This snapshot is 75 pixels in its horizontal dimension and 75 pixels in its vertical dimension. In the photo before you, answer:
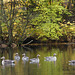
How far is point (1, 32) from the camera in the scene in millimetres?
52969

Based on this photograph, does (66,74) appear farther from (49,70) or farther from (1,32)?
(1,32)

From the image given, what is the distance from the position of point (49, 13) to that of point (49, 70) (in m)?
32.9

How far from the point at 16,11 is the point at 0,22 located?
3751 mm

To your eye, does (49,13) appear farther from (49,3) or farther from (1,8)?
(1,8)

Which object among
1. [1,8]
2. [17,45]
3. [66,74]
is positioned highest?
[1,8]

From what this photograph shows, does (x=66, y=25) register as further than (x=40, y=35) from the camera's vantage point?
Yes

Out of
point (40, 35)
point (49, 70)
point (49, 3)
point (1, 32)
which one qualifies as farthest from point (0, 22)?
point (49, 70)

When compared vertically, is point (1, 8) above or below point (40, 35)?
above

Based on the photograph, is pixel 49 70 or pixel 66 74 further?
pixel 49 70

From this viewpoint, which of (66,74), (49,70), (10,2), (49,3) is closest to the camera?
(66,74)

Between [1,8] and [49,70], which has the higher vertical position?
[1,8]

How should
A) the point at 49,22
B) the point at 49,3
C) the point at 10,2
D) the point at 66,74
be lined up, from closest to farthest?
the point at 66,74
the point at 10,2
the point at 49,22
the point at 49,3

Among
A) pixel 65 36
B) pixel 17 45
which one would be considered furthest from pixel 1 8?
pixel 65 36

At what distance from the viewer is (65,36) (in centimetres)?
6084
